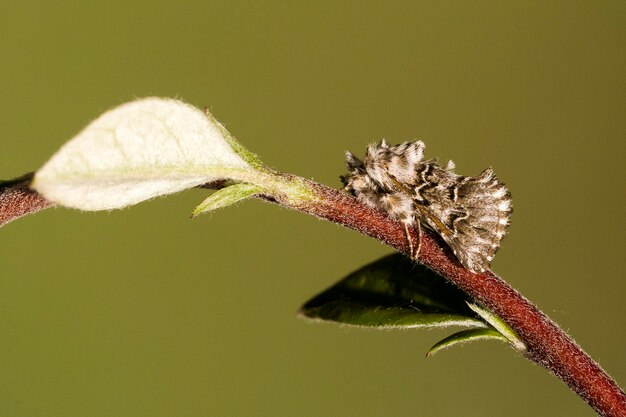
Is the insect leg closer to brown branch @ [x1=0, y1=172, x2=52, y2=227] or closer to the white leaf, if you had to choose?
the white leaf

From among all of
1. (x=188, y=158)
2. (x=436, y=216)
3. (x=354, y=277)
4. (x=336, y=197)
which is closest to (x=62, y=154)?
(x=188, y=158)

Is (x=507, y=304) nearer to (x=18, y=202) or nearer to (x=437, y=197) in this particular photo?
(x=437, y=197)

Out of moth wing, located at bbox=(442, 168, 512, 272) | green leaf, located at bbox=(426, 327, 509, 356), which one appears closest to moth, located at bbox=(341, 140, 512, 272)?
moth wing, located at bbox=(442, 168, 512, 272)

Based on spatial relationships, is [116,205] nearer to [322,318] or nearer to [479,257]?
[479,257]

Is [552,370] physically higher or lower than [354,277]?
lower

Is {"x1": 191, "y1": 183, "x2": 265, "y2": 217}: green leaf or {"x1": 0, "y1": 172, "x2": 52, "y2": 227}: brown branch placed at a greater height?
{"x1": 191, "y1": 183, "x2": 265, "y2": 217}: green leaf
